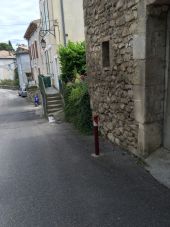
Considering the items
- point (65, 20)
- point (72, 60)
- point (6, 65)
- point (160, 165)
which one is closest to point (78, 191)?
point (160, 165)

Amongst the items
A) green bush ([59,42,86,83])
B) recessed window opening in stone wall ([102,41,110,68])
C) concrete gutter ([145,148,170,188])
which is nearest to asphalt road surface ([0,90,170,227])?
concrete gutter ([145,148,170,188])

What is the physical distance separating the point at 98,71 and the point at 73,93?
3382 mm

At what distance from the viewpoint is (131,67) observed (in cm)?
588

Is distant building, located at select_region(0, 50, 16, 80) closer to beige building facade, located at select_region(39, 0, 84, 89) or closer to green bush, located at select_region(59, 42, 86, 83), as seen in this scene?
beige building facade, located at select_region(39, 0, 84, 89)

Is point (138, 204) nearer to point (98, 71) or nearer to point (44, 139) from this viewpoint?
point (98, 71)

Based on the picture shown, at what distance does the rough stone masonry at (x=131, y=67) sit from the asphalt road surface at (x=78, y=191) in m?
0.67

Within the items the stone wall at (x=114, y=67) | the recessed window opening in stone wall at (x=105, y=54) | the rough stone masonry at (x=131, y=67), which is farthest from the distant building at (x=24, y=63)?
the recessed window opening in stone wall at (x=105, y=54)

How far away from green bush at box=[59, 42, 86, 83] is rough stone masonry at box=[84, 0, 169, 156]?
591 centimetres

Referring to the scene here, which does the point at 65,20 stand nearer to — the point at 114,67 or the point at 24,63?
the point at 114,67

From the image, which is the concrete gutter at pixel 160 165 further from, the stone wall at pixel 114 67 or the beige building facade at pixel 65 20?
the beige building facade at pixel 65 20

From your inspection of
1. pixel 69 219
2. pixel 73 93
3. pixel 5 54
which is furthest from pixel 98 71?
pixel 5 54

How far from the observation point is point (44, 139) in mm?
9164

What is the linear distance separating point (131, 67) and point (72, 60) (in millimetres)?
8213

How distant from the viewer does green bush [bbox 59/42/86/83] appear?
1375 cm
